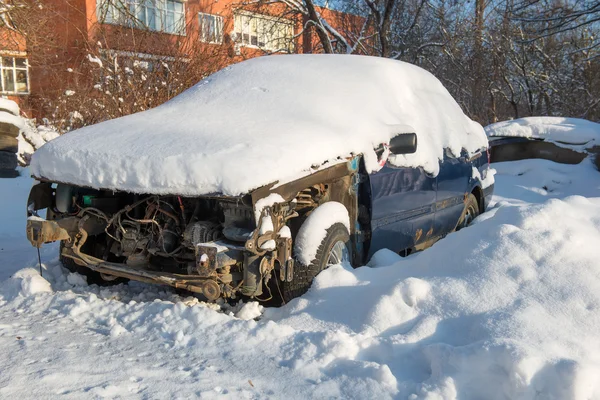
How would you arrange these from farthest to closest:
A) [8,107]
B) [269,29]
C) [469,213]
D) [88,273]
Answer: [269,29] < [8,107] < [469,213] < [88,273]

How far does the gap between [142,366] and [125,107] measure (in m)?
Result: 7.73

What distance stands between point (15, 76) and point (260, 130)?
A: 22.5 metres

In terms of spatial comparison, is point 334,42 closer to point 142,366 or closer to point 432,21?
point 432,21

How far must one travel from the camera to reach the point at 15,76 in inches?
897

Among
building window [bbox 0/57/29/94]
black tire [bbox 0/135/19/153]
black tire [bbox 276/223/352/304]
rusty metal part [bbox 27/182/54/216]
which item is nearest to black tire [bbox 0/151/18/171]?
black tire [bbox 0/135/19/153]

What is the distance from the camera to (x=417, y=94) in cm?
542

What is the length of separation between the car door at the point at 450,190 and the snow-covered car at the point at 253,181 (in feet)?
0.16

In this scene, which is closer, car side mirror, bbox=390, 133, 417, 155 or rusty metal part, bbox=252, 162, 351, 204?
rusty metal part, bbox=252, 162, 351, 204

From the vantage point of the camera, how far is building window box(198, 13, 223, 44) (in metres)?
11.8

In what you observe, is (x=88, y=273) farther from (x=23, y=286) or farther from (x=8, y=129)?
(x=8, y=129)

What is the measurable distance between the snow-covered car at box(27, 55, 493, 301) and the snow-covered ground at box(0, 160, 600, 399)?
264 mm

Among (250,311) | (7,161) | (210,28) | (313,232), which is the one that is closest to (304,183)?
(313,232)

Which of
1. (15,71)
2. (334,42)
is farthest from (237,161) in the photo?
(15,71)

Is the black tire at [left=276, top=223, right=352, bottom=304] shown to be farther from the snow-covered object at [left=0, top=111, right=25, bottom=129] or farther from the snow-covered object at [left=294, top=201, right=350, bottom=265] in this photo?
the snow-covered object at [left=0, top=111, right=25, bottom=129]
